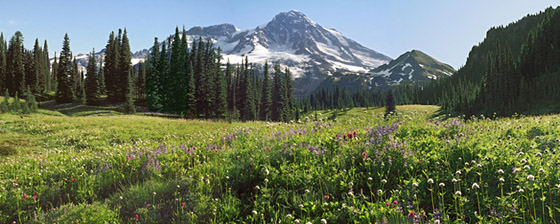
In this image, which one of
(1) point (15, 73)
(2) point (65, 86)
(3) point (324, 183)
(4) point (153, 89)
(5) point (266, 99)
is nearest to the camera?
(3) point (324, 183)

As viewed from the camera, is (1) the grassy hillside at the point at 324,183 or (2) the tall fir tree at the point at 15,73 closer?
(1) the grassy hillside at the point at 324,183

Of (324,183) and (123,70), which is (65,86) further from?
(324,183)

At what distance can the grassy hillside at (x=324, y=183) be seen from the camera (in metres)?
3.79

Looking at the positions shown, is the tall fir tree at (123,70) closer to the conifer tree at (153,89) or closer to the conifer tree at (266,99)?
the conifer tree at (153,89)

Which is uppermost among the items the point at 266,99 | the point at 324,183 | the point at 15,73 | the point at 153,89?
the point at 15,73

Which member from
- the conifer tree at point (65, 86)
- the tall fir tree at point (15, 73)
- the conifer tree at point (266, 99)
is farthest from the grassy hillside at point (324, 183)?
the tall fir tree at point (15, 73)

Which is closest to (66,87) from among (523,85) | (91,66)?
(91,66)

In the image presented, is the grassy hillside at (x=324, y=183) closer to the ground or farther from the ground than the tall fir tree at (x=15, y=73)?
closer to the ground

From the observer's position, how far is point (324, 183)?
4.80 meters

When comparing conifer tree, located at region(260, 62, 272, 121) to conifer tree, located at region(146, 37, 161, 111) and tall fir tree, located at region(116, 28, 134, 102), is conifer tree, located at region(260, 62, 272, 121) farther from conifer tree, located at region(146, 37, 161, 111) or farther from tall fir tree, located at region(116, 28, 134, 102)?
tall fir tree, located at region(116, 28, 134, 102)

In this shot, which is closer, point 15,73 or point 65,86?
point 65,86

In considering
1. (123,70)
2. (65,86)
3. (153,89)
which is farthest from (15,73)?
(153,89)

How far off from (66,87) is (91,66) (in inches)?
311

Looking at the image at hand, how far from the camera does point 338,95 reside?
18825 centimetres
